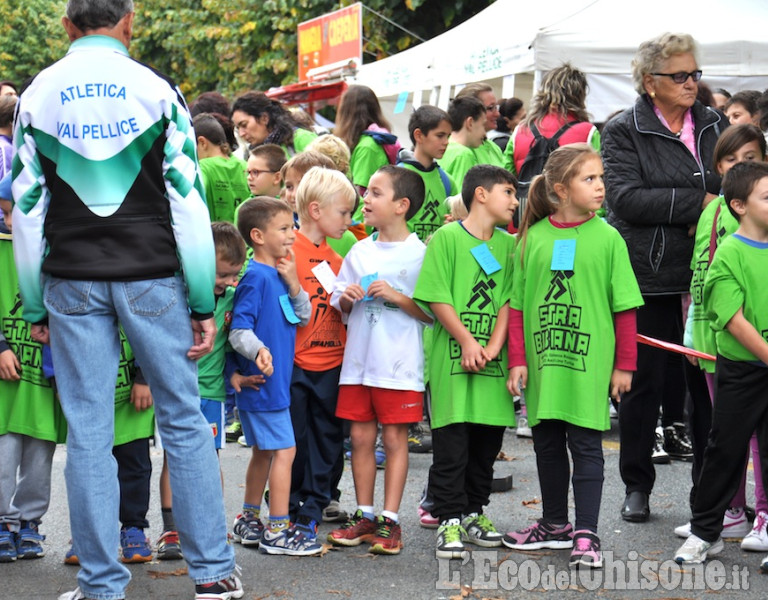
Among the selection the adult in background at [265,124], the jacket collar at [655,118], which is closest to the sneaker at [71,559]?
the jacket collar at [655,118]

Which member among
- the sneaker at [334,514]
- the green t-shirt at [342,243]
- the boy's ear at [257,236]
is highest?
the boy's ear at [257,236]

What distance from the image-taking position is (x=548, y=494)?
5.32 m

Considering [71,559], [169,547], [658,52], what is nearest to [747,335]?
[658,52]

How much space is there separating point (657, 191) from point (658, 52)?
691 mm

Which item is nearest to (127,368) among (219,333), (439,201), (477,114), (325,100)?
(219,333)

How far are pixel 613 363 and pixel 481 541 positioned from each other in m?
0.96

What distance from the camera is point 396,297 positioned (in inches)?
215

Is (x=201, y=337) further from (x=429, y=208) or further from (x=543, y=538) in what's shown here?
(x=429, y=208)

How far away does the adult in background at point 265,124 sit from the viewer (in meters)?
8.72

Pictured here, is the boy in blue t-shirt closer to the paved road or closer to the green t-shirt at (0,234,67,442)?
the paved road

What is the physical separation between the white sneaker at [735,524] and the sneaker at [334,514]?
1.74 metres

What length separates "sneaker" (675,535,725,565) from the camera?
505cm

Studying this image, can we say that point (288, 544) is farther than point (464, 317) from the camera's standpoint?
No

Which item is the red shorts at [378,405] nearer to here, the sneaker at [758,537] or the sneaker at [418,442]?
the sneaker at [758,537]
